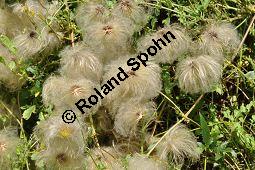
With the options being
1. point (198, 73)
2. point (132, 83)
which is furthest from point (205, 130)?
point (132, 83)

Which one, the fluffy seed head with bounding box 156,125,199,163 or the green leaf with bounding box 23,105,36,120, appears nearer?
the fluffy seed head with bounding box 156,125,199,163

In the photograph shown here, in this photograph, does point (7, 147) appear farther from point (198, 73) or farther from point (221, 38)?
point (221, 38)

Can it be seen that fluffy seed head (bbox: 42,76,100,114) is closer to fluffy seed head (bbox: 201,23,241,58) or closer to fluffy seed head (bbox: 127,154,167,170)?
fluffy seed head (bbox: 127,154,167,170)

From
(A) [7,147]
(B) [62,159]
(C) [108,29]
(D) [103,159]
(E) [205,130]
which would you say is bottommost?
(E) [205,130]

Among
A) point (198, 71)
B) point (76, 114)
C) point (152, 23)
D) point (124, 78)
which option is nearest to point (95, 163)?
point (76, 114)

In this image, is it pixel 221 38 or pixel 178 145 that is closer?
pixel 178 145

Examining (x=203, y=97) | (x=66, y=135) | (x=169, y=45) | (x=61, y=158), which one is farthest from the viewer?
(x=203, y=97)

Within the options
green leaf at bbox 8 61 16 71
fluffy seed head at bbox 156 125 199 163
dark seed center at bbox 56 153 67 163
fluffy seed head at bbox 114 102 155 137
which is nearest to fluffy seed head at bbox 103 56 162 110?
fluffy seed head at bbox 114 102 155 137
